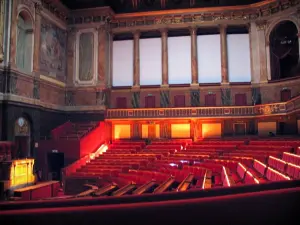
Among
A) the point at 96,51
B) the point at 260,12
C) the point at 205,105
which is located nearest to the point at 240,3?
the point at 260,12

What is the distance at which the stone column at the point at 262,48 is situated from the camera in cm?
1576

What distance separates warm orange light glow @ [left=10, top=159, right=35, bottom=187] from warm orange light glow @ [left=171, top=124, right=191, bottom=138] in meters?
8.30

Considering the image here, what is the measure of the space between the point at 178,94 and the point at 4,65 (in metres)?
8.76

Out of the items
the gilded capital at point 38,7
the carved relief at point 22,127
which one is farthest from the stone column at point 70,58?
the carved relief at point 22,127

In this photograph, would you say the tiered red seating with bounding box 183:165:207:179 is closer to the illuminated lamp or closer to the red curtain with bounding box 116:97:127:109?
the illuminated lamp

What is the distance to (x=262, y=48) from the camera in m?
16.0

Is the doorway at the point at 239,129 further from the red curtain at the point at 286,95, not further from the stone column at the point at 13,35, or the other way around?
the stone column at the point at 13,35

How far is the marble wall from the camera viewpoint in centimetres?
1418

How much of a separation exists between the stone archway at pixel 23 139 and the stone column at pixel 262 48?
1156 centimetres

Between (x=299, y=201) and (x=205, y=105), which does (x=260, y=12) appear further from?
(x=299, y=201)

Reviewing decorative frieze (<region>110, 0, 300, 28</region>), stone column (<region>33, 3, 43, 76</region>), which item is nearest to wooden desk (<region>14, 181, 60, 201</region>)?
stone column (<region>33, 3, 43, 76</region>)

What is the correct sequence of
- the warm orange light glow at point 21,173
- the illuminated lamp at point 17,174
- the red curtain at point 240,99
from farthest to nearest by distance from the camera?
the red curtain at point 240,99, the warm orange light glow at point 21,173, the illuminated lamp at point 17,174

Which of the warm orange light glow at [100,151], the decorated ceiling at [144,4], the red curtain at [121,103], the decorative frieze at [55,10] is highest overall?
the decorated ceiling at [144,4]

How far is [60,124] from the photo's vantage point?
15.3 m
